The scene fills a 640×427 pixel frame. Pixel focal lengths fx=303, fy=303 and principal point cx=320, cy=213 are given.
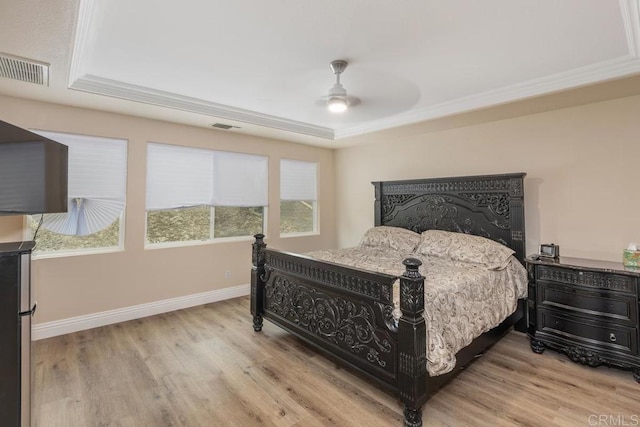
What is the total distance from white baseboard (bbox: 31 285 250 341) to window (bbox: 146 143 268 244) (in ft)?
2.56

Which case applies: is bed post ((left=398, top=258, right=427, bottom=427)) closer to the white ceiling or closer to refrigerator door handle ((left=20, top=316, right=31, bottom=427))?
the white ceiling

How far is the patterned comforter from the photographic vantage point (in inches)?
77.7

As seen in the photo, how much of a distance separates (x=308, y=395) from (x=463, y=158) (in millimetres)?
3352

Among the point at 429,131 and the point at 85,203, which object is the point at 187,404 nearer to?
the point at 85,203

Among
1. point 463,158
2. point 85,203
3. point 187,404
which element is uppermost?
point 463,158

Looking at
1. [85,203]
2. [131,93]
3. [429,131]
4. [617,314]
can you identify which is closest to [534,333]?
[617,314]

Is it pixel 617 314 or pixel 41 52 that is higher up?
pixel 41 52

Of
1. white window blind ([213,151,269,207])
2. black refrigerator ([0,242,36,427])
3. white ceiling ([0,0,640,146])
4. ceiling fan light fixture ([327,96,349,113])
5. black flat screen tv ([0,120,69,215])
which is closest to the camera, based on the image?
black refrigerator ([0,242,36,427])

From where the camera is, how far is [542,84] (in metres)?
2.76

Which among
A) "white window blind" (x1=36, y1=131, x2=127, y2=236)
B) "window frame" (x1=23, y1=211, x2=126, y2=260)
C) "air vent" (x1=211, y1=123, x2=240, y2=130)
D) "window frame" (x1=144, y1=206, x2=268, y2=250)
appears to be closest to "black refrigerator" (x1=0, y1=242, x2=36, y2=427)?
"window frame" (x1=23, y1=211, x2=126, y2=260)

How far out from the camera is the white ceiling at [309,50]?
1802 millimetres

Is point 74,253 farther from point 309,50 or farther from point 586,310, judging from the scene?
point 586,310

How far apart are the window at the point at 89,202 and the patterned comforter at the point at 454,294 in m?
2.46
